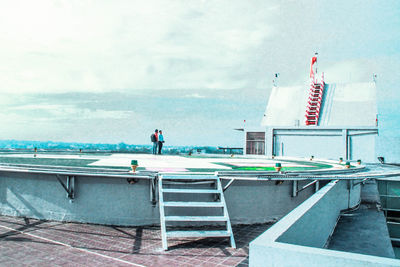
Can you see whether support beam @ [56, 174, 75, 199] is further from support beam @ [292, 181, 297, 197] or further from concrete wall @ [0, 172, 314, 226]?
support beam @ [292, 181, 297, 197]

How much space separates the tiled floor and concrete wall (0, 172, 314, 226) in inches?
14.1

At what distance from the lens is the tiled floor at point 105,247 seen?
227 inches

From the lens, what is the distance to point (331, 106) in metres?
29.7

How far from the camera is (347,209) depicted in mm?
11625

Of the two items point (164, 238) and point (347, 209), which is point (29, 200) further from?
point (347, 209)

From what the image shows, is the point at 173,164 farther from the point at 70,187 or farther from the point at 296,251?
the point at 296,251

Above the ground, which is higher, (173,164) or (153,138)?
(153,138)

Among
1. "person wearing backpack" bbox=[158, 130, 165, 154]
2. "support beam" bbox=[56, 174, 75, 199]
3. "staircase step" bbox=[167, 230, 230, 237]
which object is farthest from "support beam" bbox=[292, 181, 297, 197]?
"person wearing backpack" bbox=[158, 130, 165, 154]

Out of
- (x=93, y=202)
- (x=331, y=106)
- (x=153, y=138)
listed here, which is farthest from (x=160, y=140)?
(x=331, y=106)

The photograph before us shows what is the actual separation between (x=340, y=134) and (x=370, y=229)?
1683 centimetres

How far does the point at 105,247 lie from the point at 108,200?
2165 mm

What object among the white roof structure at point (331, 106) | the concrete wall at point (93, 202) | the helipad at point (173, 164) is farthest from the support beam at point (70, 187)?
the white roof structure at point (331, 106)

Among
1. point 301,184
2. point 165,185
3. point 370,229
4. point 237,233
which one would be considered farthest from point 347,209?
point 165,185

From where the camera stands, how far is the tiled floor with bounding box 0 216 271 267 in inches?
227
